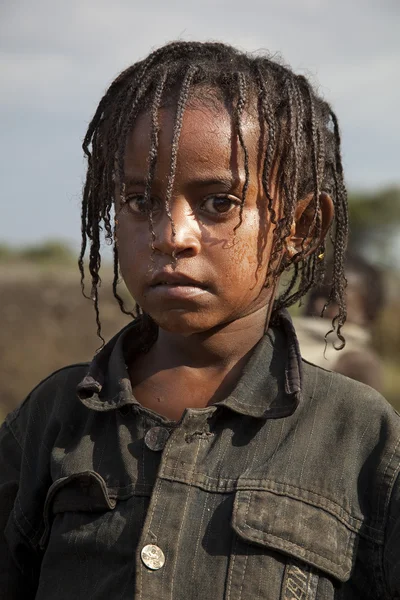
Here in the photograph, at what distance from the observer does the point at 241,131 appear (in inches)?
80.0

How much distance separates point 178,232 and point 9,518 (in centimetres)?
90

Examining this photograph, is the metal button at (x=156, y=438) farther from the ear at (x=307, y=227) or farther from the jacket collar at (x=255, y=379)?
the ear at (x=307, y=227)

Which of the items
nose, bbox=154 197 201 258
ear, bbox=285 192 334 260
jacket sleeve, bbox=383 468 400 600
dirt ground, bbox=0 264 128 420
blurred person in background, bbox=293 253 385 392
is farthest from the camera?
blurred person in background, bbox=293 253 385 392

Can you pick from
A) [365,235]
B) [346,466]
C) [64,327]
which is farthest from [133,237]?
[365,235]

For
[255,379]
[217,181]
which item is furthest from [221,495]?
[217,181]

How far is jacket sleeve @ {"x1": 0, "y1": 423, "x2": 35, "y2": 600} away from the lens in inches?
90.1

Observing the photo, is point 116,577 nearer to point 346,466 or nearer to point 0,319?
point 346,466

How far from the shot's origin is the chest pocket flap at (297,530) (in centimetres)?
194

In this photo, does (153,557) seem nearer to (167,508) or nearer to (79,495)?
(167,508)

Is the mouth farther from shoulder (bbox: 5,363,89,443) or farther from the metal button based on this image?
shoulder (bbox: 5,363,89,443)

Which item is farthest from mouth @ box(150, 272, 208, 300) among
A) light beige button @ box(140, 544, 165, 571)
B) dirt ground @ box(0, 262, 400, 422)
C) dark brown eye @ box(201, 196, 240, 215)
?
dirt ground @ box(0, 262, 400, 422)

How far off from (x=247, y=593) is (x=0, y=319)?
5.27 metres

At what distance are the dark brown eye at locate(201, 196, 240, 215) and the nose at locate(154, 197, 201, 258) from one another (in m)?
0.04

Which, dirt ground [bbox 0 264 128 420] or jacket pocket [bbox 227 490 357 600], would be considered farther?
dirt ground [bbox 0 264 128 420]
